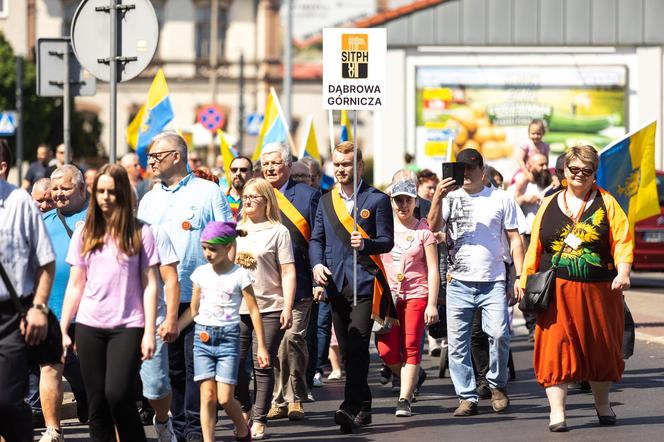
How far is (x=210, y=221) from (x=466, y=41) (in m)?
23.4

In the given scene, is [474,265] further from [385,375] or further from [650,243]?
[650,243]

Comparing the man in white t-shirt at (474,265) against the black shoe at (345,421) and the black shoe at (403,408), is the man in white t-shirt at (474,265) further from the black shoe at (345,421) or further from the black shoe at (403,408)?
the black shoe at (345,421)

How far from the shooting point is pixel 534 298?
10.1m

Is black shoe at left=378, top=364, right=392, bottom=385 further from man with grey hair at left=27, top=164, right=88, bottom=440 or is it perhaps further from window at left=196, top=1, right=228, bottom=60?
window at left=196, top=1, right=228, bottom=60

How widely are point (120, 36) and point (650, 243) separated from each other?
12.2m

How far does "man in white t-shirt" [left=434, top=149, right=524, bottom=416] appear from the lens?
11.0 meters

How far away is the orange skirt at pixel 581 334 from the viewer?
10180 mm

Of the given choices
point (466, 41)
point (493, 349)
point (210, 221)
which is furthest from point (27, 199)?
point (466, 41)

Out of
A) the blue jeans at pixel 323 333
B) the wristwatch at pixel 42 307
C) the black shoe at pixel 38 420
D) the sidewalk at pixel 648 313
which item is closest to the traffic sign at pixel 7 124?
the sidewalk at pixel 648 313

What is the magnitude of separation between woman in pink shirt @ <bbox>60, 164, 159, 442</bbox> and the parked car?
15.4 metres

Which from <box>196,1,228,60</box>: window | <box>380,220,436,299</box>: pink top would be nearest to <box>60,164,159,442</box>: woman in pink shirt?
<box>380,220,436,299</box>: pink top

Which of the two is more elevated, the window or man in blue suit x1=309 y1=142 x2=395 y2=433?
the window

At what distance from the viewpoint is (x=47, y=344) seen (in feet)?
25.5

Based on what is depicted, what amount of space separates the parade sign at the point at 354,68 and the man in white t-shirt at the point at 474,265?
0.91 meters
